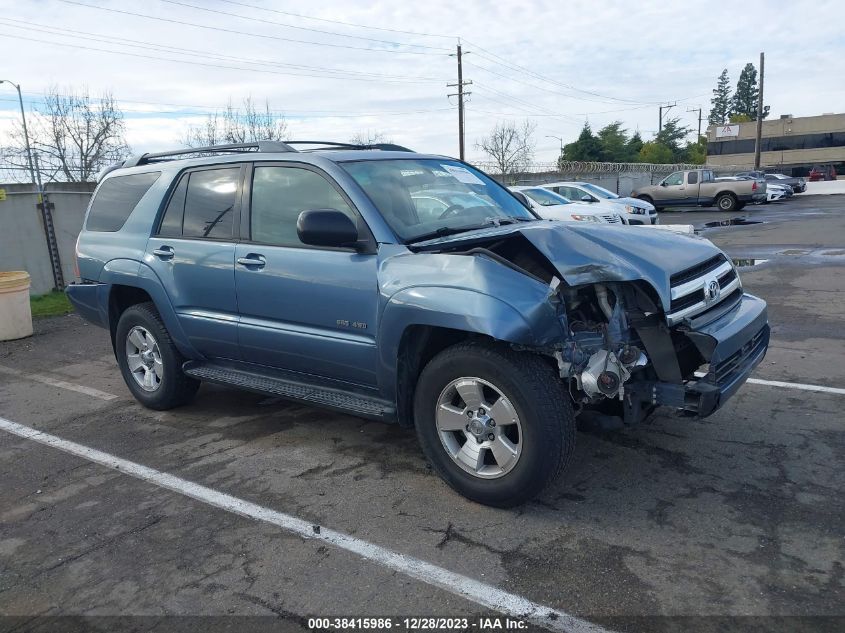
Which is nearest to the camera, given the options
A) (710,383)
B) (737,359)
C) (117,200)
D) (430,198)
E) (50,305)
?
(710,383)

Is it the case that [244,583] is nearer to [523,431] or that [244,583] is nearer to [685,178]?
[523,431]

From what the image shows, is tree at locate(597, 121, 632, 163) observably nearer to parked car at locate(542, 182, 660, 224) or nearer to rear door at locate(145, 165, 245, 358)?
parked car at locate(542, 182, 660, 224)

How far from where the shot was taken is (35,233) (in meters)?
11.9

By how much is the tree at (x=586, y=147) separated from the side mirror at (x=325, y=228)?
190 feet

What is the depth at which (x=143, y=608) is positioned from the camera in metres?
2.97

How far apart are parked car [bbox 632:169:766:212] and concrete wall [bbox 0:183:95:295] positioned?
22998 millimetres

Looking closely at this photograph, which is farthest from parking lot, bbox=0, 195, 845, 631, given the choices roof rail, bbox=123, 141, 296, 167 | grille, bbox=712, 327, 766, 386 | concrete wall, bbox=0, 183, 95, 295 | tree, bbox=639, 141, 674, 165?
tree, bbox=639, 141, 674, 165

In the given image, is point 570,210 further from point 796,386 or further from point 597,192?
point 796,386

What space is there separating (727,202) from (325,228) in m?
27.2

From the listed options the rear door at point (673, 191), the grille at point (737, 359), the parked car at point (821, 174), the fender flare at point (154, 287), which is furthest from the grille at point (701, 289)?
the parked car at point (821, 174)

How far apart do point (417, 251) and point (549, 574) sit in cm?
186

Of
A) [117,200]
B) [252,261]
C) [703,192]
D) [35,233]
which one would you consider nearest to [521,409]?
[252,261]

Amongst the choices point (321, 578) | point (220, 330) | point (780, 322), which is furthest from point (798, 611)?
point (780, 322)

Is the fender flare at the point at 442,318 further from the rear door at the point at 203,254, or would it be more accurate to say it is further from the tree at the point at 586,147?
the tree at the point at 586,147
